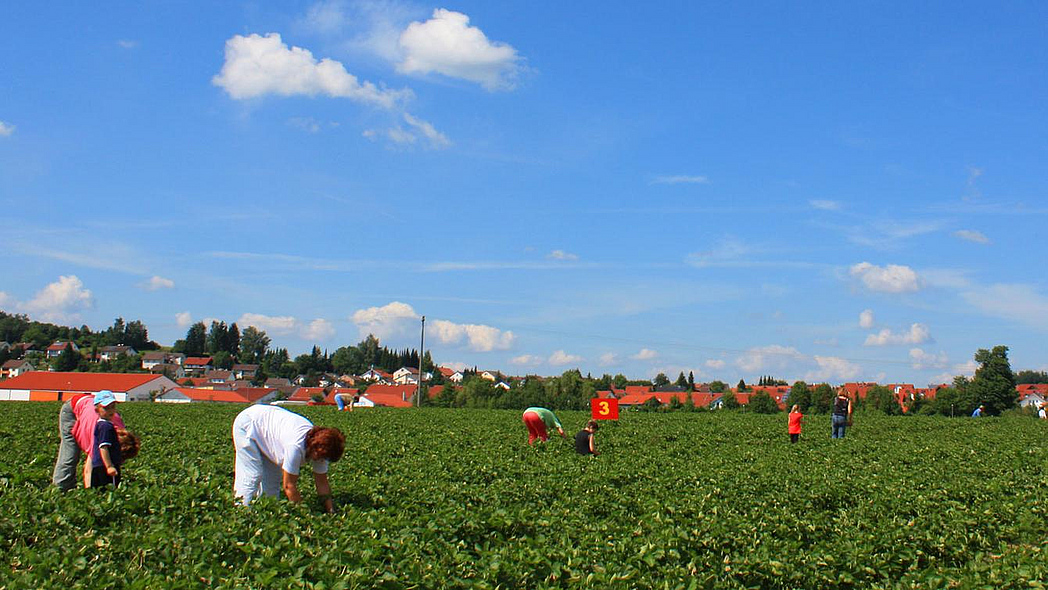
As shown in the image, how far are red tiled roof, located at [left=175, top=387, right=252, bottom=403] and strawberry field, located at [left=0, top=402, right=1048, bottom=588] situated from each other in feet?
251

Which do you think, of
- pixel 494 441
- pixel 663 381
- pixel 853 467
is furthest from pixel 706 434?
pixel 663 381

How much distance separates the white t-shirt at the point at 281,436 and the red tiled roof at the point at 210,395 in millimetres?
83162

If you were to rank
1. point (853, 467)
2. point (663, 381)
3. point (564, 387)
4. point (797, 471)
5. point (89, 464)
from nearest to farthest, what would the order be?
point (89, 464) < point (797, 471) < point (853, 467) < point (564, 387) < point (663, 381)

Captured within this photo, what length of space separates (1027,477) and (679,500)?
7.11m

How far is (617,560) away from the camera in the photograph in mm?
6457

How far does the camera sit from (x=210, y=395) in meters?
94.8

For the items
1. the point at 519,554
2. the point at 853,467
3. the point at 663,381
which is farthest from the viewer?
the point at 663,381

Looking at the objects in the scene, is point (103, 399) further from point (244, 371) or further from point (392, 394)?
point (244, 371)

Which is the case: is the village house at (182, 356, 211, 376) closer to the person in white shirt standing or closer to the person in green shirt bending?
the person in green shirt bending

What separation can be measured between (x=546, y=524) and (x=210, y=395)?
95028mm

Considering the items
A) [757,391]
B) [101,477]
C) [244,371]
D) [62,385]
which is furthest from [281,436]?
[244,371]

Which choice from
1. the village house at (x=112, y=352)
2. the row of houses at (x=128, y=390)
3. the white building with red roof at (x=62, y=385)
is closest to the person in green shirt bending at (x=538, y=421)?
the row of houses at (x=128, y=390)

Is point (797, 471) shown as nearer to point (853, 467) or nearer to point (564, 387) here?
point (853, 467)

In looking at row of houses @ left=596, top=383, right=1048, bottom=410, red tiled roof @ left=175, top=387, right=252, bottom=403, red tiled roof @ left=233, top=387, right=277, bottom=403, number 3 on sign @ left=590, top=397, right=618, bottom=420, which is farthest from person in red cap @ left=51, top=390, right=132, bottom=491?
red tiled roof @ left=233, top=387, right=277, bottom=403
